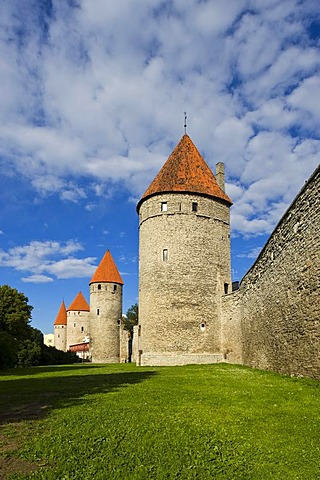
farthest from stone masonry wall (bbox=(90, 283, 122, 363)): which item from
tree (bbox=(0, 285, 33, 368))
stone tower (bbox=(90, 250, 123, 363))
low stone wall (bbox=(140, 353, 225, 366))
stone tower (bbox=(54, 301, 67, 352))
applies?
stone tower (bbox=(54, 301, 67, 352))

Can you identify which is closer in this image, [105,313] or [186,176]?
[186,176]

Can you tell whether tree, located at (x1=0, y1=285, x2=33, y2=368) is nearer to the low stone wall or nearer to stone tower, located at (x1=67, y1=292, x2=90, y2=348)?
the low stone wall

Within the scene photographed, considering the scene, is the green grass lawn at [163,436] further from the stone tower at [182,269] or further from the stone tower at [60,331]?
the stone tower at [60,331]

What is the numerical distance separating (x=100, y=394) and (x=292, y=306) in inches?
235

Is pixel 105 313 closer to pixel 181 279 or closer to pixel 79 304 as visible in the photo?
pixel 79 304

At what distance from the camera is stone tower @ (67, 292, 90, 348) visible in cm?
5594

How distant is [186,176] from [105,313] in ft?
76.8

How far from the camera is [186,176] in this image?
23.9 meters

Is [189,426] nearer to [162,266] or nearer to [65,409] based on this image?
[65,409]

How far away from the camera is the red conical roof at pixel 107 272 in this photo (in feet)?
144

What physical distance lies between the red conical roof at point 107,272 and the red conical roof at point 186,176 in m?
21.1

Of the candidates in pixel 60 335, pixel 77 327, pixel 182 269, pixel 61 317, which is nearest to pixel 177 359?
pixel 182 269

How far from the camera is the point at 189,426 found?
18.5 ft

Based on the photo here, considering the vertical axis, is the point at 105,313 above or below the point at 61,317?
below
